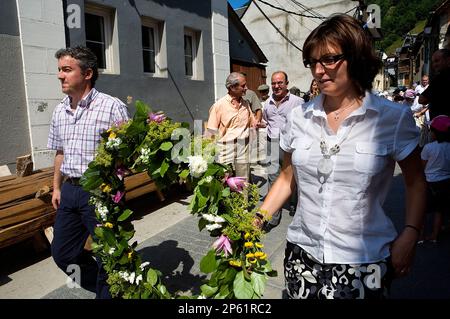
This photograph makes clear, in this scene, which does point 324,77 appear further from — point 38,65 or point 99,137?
point 38,65

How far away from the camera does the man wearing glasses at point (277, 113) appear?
5242 mm

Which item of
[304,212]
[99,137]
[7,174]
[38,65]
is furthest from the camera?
[38,65]

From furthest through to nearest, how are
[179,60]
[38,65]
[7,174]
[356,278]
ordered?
[179,60], [38,65], [7,174], [356,278]

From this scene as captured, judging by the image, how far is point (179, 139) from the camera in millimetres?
2289

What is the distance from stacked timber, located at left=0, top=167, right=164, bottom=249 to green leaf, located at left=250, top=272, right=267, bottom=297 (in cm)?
291

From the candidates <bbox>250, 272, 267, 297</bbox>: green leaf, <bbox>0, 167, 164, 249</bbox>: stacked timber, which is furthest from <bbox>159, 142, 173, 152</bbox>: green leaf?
<bbox>0, 167, 164, 249</bbox>: stacked timber

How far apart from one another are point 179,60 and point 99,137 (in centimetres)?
544

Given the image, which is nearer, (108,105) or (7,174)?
(108,105)

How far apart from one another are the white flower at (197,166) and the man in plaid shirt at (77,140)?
43.5 inches

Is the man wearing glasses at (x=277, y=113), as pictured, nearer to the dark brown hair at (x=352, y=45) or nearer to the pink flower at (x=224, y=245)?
the pink flower at (x=224, y=245)

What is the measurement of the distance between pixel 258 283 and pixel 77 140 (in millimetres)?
1903

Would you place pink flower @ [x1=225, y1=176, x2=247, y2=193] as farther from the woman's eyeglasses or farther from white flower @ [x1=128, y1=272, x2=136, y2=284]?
white flower @ [x1=128, y1=272, x2=136, y2=284]

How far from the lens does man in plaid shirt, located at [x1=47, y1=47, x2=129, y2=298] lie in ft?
9.46
